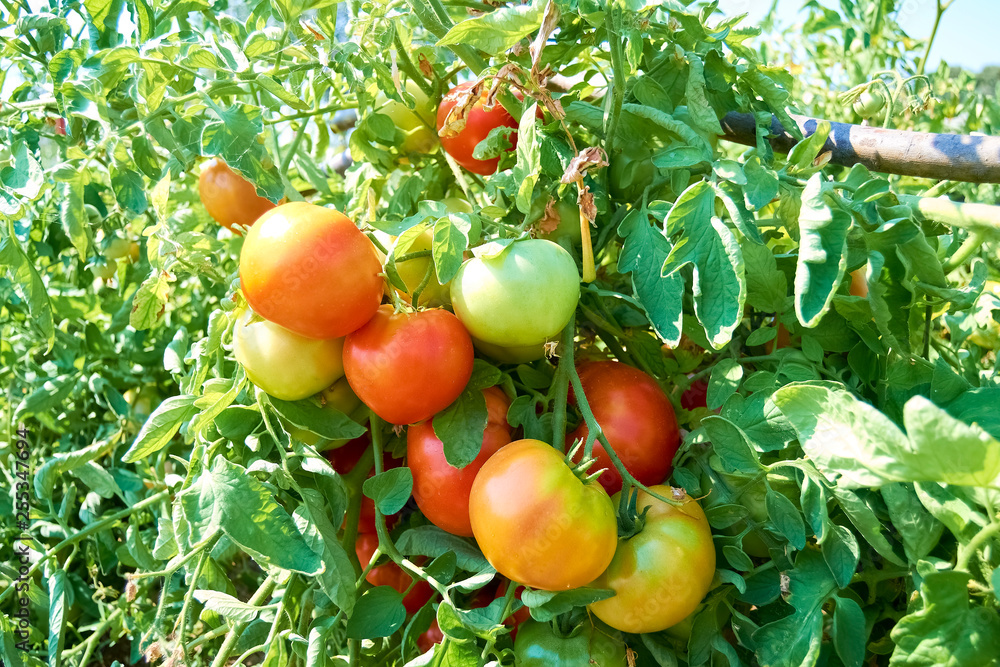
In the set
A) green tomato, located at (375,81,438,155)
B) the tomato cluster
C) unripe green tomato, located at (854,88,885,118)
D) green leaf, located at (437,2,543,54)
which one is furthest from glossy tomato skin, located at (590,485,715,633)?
unripe green tomato, located at (854,88,885,118)

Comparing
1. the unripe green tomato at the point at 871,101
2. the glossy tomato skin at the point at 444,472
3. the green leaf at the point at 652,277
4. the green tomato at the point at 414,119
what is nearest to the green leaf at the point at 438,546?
the glossy tomato skin at the point at 444,472

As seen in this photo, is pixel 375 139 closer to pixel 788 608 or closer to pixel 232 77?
pixel 232 77

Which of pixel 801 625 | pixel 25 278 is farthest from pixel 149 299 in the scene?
pixel 801 625

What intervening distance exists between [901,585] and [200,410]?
64cm

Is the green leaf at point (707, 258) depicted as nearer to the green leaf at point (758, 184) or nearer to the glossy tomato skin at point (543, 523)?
the green leaf at point (758, 184)

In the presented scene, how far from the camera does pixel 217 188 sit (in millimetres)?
843

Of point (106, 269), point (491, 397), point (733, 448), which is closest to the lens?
point (733, 448)

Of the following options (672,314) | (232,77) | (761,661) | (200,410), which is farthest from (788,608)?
(232,77)

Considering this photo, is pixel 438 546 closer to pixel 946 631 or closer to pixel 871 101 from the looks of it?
pixel 946 631

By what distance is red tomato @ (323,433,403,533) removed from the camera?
0.67m

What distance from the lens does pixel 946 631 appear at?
41 cm

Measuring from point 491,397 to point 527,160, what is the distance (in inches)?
8.6

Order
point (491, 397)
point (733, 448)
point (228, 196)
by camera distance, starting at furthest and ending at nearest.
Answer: point (228, 196)
point (491, 397)
point (733, 448)

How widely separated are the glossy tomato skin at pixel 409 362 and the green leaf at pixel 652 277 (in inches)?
6.0
